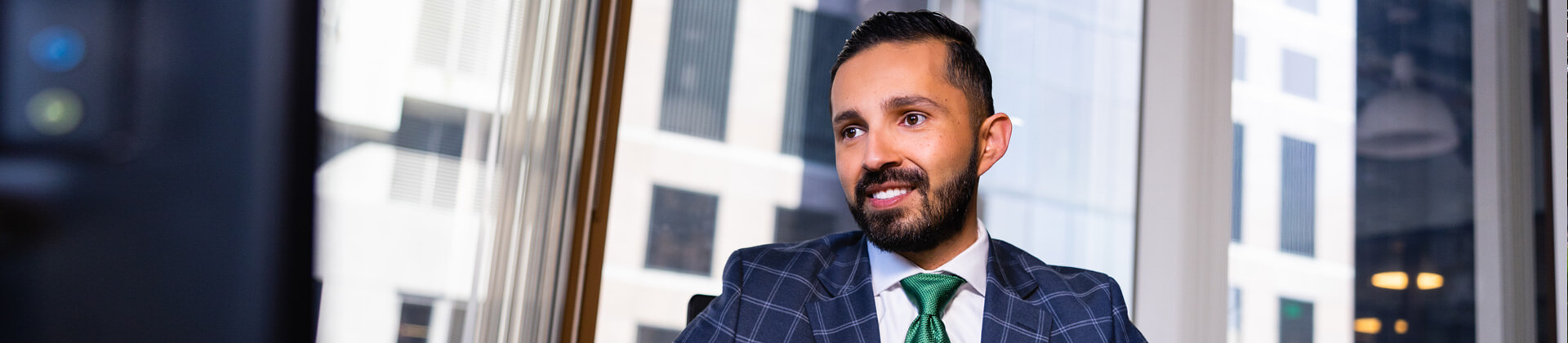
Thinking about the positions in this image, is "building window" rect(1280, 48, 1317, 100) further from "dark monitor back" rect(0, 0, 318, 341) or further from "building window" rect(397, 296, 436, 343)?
"dark monitor back" rect(0, 0, 318, 341)

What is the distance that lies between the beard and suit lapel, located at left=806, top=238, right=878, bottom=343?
0.22 feet

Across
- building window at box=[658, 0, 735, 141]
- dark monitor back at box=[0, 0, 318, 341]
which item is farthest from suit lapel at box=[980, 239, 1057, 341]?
building window at box=[658, 0, 735, 141]

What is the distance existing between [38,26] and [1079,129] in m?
3.51

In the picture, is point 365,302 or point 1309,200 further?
point 1309,200

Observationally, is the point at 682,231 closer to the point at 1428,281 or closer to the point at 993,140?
the point at 993,140

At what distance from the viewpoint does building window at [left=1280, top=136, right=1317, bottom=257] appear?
11.0ft

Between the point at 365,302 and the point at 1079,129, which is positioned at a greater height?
the point at 1079,129

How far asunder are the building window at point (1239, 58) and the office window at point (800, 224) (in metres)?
1.54

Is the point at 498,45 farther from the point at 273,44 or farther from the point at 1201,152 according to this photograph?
the point at 1201,152

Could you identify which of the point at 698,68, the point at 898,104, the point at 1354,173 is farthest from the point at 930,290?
the point at 1354,173

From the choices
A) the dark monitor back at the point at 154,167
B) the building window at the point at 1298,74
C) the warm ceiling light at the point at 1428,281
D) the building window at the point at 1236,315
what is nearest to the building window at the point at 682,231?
the building window at the point at 1236,315

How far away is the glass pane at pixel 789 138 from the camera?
2.69 metres

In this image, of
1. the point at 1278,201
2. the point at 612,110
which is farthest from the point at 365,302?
the point at 1278,201

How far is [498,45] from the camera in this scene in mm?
1336
